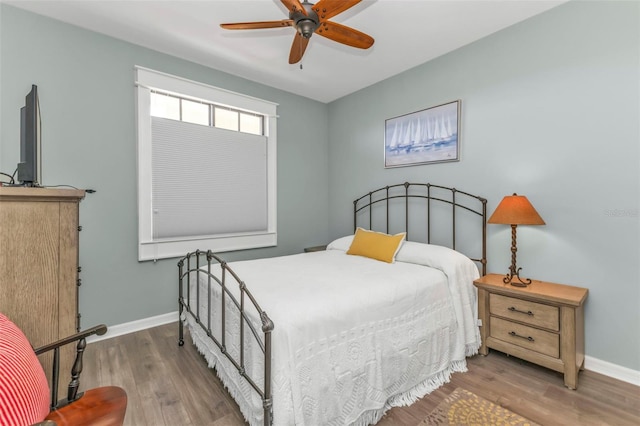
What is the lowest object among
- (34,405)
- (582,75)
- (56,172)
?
(34,405)

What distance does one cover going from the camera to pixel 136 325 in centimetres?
305

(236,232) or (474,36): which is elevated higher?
(474,36)

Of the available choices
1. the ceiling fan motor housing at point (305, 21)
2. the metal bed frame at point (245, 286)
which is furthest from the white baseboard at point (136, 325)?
the ceiling fan motor housing at point (305, 21)

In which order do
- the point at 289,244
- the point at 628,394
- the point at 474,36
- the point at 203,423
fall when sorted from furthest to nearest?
1. the point at 289,244
2. the point at 474,36
3. the point at 628,394
4. the point at 203,423

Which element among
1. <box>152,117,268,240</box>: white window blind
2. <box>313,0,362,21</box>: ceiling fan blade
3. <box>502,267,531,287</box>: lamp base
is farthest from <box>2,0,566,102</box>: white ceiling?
<box>502,267,531,287</box>: lamp base

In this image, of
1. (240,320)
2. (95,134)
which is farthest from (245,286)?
(95,134)

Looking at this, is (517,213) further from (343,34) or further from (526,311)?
(343,34)

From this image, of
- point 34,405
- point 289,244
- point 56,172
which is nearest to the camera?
point 34,405

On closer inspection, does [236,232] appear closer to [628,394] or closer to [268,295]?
[268,295]

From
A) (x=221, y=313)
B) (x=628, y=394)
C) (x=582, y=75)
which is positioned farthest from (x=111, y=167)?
(x=628, y=394)

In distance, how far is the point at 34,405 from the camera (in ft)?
2.99

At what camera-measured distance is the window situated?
3.09 meters

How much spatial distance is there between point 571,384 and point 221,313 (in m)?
2.51

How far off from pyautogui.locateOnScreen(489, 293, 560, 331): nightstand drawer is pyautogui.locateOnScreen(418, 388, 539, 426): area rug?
2.40 feet
